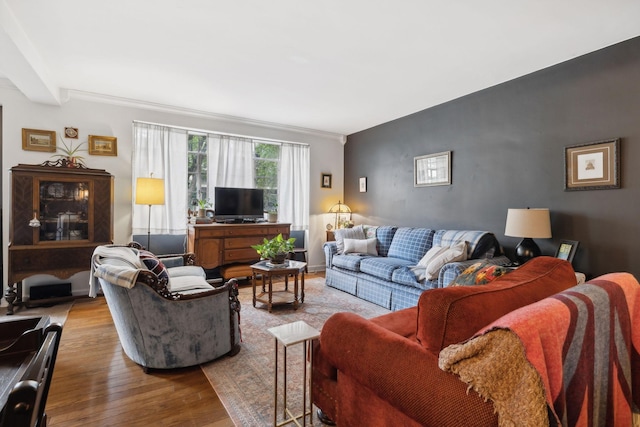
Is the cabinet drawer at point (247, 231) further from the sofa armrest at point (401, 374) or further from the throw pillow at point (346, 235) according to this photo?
the sofa armrest at point (401, 374)

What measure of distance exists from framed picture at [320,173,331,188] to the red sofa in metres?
4.64

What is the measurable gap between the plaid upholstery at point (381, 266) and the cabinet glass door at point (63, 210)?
3.50 metres

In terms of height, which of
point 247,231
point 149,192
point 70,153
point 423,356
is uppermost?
point 70,153

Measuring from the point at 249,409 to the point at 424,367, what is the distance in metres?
1.31

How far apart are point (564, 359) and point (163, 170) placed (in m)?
4.78

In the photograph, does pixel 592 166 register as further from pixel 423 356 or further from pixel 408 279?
pixel 423 356

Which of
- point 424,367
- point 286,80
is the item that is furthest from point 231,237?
point 424,367

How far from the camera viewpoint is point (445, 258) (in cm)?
329

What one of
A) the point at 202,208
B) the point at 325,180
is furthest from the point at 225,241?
the point at 325,180

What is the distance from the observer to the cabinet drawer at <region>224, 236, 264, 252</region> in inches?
183

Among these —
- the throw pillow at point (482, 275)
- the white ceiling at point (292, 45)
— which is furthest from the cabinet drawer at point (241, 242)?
the throw pillow at point (482, 275)

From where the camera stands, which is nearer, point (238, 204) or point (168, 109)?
point (168, 109)

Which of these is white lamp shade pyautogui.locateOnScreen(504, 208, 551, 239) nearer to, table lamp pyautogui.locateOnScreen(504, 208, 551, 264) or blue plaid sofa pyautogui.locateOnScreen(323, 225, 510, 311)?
table lamp pyautogui.locateOnScreen(504, 208, 551, 264)

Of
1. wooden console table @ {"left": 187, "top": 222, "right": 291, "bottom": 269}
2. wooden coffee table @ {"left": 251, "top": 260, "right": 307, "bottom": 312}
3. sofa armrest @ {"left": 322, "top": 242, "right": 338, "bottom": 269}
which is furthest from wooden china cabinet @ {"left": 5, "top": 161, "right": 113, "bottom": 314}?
sofa armrest @ {"left": 322, "top": 242, "right": 338, "bottom": 269}
